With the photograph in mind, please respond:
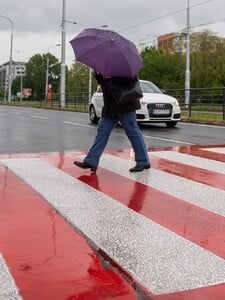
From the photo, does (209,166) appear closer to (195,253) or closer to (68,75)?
(195,253)

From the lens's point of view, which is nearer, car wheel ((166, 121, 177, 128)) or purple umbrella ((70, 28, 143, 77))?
purple umbrella ((70, 28, 143, 77))

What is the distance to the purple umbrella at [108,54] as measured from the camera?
20.2ft

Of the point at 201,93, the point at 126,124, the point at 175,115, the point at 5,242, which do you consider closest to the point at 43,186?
the point at 126,124

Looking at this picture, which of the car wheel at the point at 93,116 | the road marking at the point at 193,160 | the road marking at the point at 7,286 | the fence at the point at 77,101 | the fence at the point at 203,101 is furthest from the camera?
the fence at the point at 77,101

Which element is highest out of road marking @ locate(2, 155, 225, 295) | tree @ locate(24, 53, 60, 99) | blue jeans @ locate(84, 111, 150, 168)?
tree @ locate(24, 53, 60, 99)

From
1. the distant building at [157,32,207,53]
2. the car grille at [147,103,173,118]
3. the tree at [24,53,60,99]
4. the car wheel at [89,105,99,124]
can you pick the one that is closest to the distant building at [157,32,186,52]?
the distant building at [157,32,207,53]

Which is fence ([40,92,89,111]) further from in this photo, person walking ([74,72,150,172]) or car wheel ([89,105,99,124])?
person walking ([74,72,150,172])

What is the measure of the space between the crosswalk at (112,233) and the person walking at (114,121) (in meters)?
0.18

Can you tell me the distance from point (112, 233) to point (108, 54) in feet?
9.37

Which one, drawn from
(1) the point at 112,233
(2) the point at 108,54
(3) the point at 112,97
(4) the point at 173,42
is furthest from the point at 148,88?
(4) the point at 173,42

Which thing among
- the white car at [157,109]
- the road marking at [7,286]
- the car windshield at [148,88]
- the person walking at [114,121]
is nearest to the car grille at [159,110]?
the white car at [157,109]

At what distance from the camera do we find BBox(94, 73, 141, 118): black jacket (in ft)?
20.8

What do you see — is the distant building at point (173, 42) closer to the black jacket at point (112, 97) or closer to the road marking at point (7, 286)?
the black jacket at point (112, 97)

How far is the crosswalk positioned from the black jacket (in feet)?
2.70
